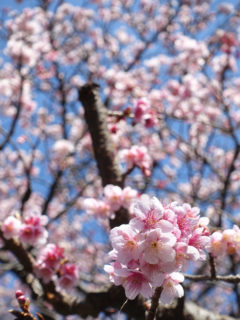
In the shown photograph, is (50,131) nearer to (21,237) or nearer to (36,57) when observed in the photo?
(36,57)

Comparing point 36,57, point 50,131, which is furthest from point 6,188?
point 36,57

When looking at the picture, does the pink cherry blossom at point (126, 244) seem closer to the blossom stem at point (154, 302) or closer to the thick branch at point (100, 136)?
the blossom stem at point (154, 302)

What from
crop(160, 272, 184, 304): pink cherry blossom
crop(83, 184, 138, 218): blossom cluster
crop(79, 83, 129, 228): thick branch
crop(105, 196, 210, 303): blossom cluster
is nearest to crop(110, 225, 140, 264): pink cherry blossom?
crop(105, 196, 210, 303): blossom cluster

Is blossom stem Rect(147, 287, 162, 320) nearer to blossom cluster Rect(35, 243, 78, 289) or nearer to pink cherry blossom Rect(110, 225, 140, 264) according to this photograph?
pink cherry blossom Rect(110, 225, 140, 264)

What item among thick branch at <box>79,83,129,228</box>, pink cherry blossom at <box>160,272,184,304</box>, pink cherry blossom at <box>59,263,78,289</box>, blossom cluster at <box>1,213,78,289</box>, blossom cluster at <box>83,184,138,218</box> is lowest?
pink cherry blossom at <box>59,263,78,289</box>

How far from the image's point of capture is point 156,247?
1077 millimetres

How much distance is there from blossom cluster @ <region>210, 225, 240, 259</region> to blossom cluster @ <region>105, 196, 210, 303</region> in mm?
532

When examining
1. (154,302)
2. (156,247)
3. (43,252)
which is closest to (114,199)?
(43,252)

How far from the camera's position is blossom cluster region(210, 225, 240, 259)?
1.72m

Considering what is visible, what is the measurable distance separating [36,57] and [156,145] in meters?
3.37

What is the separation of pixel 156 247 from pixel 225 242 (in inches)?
33.9

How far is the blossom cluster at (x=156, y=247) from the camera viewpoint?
1.09 meters

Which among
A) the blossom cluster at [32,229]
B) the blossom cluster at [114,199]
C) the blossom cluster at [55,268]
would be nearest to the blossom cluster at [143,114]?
the blossom cluster at [114,199]

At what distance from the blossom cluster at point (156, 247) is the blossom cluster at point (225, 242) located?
0.53 metres
